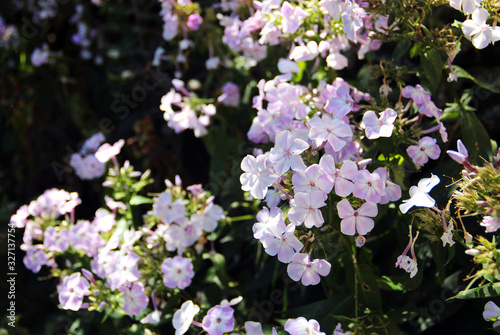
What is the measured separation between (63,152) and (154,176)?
75 cm

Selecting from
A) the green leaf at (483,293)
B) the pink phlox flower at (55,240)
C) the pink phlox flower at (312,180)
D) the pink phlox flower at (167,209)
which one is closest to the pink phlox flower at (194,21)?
the pink phlox flower at (167,209)

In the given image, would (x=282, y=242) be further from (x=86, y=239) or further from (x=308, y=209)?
(x=86, y=239)

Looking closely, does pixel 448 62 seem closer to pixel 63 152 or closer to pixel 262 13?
pixel 262 13

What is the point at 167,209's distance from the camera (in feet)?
4.13

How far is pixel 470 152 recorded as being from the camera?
1.16 metres

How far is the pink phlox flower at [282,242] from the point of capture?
36.3 inches

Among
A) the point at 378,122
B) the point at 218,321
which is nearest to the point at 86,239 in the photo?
the point at 218,321

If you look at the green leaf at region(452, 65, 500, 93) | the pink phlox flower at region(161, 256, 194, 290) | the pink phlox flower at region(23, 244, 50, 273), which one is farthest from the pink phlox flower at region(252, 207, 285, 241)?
the pink phlox flower at region(23, 244, 50, 273)

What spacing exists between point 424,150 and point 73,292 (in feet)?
2.76

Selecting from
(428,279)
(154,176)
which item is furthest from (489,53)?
(154,176)

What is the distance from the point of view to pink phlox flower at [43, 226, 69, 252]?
1.33 metres

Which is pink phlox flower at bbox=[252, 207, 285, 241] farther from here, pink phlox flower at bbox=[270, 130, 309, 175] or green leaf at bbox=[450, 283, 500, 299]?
green leaf at bbox=[450, 283, 500, 299]

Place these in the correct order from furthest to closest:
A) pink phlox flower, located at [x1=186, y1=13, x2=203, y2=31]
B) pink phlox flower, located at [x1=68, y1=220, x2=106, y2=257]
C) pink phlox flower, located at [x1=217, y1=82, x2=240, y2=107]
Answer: pink phlox flower, located at [x1=217, y1=82, x2=240, y2=107]
pink phlox flower, located at [x1=186, y1=13, x2=203, y2=31]
pink phlox flower, located at [x1=68, y1=220, x2=106, y2=257]

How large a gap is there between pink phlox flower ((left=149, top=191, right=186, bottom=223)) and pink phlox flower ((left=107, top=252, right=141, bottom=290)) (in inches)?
4.6
